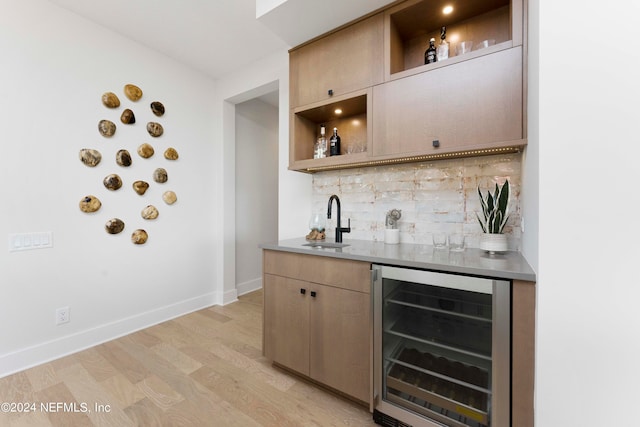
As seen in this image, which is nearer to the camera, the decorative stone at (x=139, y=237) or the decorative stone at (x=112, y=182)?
the decorative stone at (x=112, y=182)

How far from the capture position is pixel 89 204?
2240mm

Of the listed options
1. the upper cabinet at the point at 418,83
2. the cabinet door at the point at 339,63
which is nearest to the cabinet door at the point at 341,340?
the upper cabinet at the point at 418,83

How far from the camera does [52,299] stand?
207 cm

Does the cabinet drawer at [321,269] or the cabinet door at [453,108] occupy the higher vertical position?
the cabinet door at [453,108]

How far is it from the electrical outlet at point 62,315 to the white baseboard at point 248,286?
1.71 metres

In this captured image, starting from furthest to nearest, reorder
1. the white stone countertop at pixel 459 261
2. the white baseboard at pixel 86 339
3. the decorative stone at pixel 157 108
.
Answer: the decorative stone at pixel 157 108 < the white baseboard at pixel 86 339 < the white stone countertop at pixel 459 261

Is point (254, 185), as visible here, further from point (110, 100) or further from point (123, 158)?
point (110, 100)

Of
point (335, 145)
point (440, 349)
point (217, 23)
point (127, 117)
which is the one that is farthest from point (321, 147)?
point (127, 117)

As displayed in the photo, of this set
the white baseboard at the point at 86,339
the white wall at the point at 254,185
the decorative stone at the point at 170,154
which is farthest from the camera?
the white wall at the point at 254,185

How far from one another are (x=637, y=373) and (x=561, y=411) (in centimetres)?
26

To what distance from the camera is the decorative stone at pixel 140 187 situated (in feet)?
8.34

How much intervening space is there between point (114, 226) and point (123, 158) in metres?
0.64

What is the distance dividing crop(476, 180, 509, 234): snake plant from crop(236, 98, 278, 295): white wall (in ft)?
9.56

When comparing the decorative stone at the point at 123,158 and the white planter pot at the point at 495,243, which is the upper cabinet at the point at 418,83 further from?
the decorative stone at the point at 123,158
